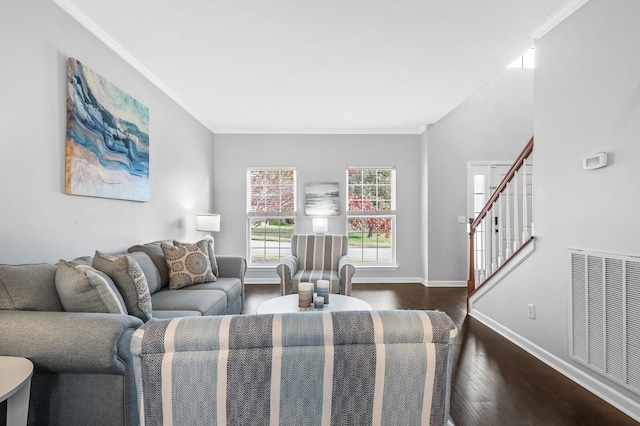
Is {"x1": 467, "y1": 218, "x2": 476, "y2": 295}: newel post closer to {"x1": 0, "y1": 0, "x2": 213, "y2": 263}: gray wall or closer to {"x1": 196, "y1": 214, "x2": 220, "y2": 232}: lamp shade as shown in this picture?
{"x1": 196, "y1": 214, "x2": 220, "y2": 232}: lamp shade

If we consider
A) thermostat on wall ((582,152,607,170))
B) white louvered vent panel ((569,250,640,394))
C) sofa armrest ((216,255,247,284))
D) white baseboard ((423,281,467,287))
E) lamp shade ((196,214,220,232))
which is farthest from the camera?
white baseboard ((423,281,467,287))

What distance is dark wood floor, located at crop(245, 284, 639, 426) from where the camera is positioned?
2.00m

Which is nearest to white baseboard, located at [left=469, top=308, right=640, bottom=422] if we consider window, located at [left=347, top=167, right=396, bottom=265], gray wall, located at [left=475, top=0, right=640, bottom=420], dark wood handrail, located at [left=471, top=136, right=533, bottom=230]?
gray wall, located at [left=475, top=0, right=640, bottom=420]

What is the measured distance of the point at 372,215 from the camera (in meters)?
5.77

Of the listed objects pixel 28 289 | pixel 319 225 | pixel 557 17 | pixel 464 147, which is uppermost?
pixel 557 17

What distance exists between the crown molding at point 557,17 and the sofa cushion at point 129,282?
3.46 meters

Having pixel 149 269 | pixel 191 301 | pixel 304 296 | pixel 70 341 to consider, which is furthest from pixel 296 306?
pixel 70 341

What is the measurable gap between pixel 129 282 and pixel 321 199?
3829 millimetres

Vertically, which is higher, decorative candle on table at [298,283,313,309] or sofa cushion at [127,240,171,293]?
sofa cushion at [127,240,171,293]

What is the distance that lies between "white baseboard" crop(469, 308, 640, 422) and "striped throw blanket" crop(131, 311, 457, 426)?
2.11 m

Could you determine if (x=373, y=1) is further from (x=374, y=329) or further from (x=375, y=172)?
(x=375, y=172)

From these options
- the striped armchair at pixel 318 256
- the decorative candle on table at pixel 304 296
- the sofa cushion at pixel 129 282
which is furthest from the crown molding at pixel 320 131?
the sofa cushion at pixel 129 282

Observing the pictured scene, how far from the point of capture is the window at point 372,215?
19.0 feet

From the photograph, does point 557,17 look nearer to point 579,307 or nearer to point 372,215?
point 579,307
